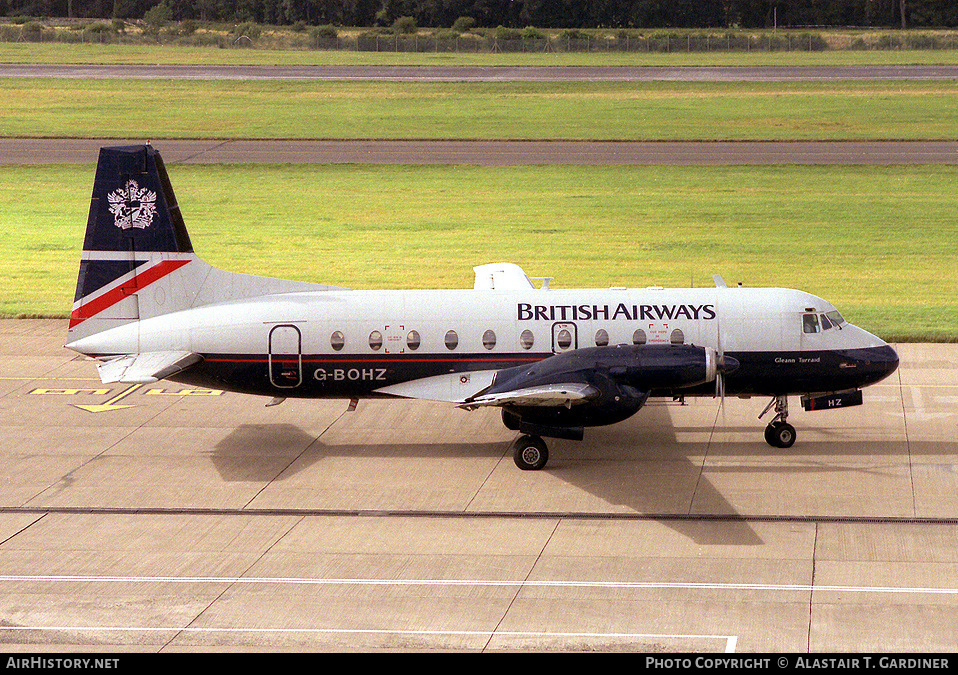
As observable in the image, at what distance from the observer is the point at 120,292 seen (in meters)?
25.0

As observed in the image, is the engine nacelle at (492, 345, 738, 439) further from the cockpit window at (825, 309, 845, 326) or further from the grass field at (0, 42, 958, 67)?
the grass field at (0, 42, 958, 67)

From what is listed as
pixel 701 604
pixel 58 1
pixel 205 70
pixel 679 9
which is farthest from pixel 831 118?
pixel 58 1

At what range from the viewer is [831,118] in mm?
79062

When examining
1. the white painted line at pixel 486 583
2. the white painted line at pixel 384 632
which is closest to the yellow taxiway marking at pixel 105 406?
the white painted line at pixel 486 583

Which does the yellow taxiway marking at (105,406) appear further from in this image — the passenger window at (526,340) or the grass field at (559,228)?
the grass field at (559,228)

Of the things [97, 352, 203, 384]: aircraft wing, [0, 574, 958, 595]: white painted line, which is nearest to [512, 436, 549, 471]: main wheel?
[0, 574, 958, 595]: white painted line

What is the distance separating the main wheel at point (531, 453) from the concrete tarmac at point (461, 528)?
0.81 feet

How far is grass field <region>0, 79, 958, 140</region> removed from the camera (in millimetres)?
75500

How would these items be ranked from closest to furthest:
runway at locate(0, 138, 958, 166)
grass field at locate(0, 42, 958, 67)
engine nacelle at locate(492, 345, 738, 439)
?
1. engine nacelle at locate(492, 345, 738, 439)
2. runway at locate(0, 138, 958, 166)
3. grass field at locate(0, 42, 958, 67)

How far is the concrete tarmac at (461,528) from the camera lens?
16938 millimetres

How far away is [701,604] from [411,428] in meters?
11.1

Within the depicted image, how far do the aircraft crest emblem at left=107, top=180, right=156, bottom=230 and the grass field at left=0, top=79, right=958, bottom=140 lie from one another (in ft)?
166

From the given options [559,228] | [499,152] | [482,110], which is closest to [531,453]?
[559,228]

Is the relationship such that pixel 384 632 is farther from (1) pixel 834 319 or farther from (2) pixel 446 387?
(1) pixel 834 319
